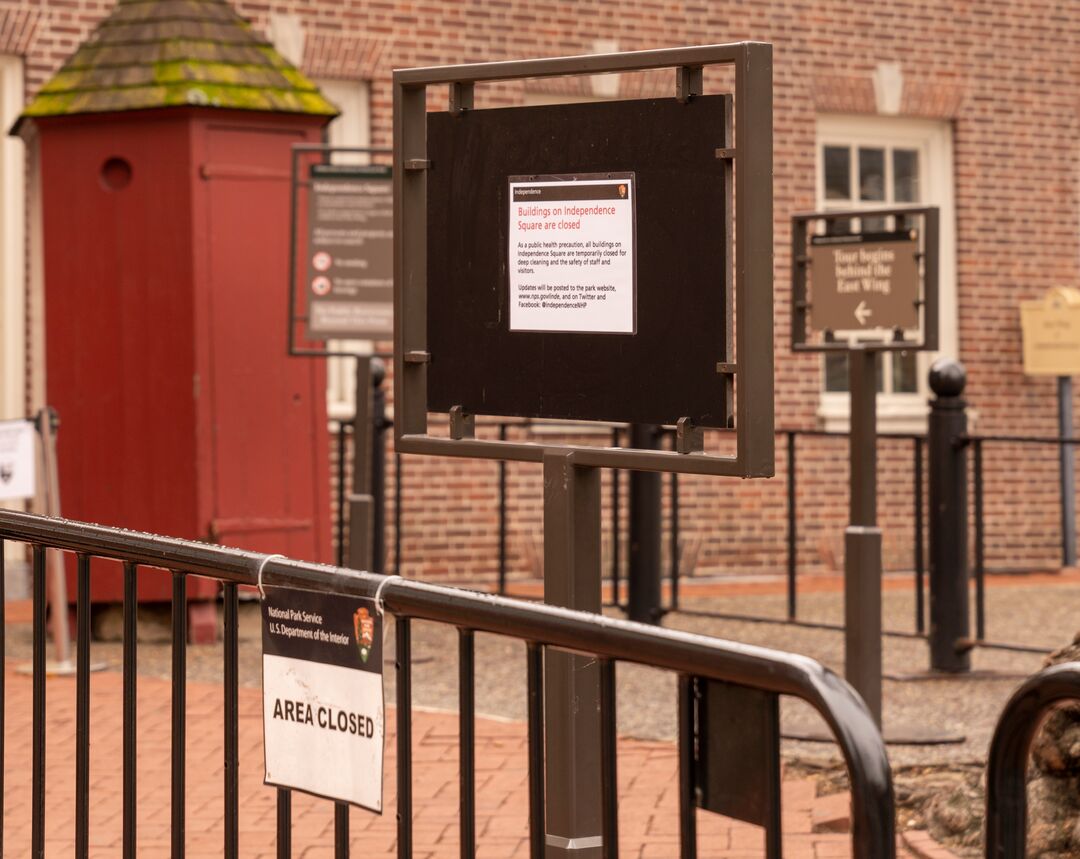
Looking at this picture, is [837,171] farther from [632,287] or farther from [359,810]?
[632,287]

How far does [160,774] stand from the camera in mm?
5844

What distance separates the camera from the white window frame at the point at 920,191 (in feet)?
44.3

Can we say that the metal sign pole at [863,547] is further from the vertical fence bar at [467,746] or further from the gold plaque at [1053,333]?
the gold plaque at [1053,333]

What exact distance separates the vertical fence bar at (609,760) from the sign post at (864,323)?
12.4ft

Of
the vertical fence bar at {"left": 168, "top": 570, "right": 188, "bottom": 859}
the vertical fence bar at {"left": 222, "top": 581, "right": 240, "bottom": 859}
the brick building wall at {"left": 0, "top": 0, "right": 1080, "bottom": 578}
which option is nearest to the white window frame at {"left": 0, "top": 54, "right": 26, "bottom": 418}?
the brick building wall at {"left": 0, "top": 0, "right": 1080, "bottom": 578}

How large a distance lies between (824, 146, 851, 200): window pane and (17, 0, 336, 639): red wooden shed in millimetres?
5508

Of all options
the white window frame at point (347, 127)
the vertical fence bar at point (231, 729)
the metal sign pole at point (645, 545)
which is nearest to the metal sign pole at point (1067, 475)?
the white window frame at point (347, 127)

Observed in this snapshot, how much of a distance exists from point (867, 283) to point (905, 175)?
7.43 metres

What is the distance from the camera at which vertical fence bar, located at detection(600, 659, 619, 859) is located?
7.79 feet

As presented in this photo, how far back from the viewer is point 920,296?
21.2 ft

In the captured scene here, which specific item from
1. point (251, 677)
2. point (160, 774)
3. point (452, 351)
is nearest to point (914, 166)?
point (251, 677)

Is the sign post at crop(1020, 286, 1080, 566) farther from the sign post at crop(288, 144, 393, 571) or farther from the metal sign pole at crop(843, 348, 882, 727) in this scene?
the metal sign pole at crop(843, 348, 882, 727)

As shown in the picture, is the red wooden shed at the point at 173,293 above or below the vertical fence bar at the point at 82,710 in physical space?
above

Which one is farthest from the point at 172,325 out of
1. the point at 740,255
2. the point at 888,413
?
the point at 888,413
